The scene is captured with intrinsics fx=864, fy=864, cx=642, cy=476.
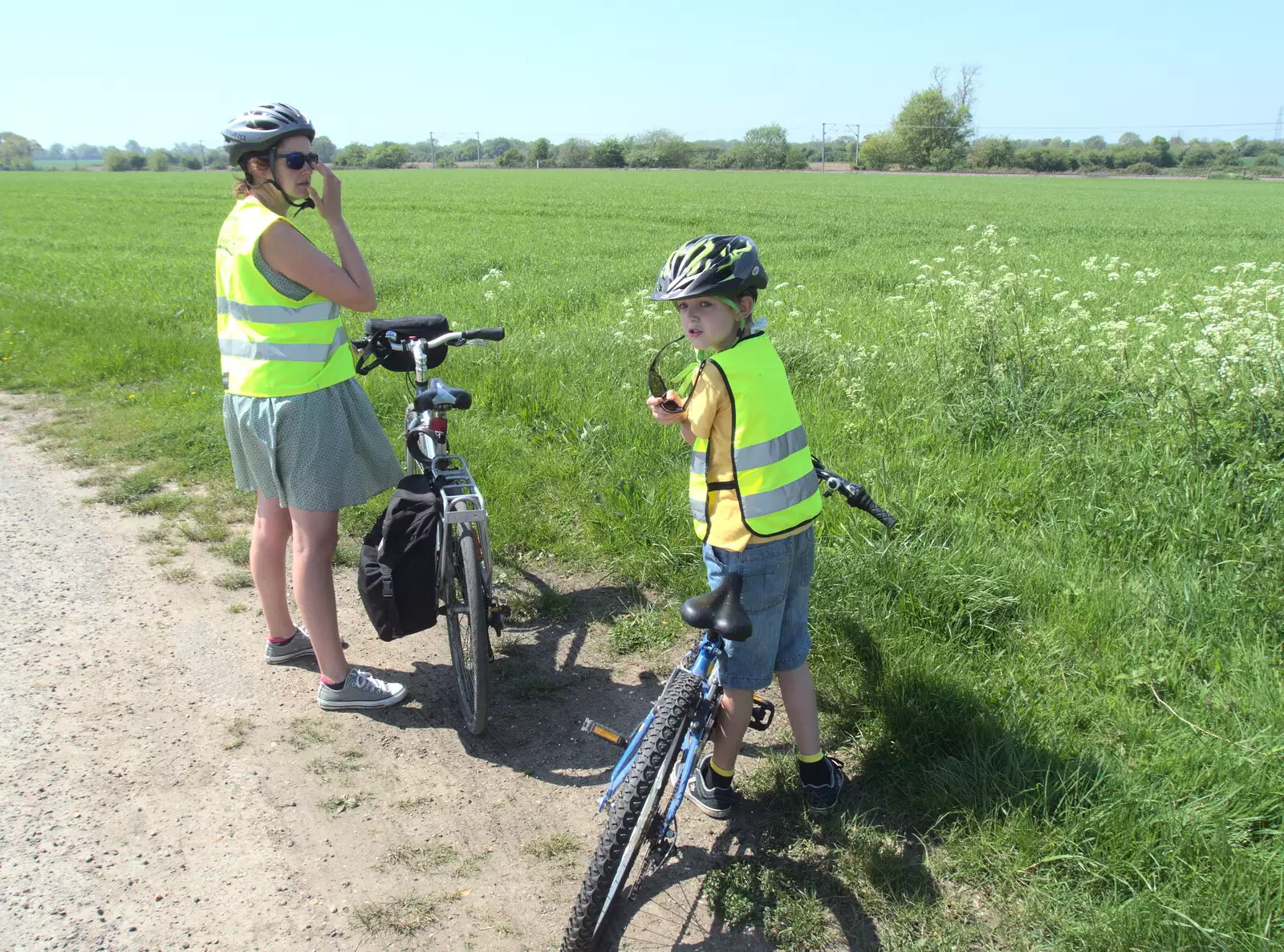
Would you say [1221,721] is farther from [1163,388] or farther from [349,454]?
[349,454]

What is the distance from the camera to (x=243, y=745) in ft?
10.9

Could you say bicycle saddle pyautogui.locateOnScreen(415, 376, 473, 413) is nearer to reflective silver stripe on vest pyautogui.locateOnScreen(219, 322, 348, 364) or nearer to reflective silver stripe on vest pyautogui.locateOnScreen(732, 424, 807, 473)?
reflective silver stripe on vest pyautogui.locateOnScreen(219, 322, 348, 364)

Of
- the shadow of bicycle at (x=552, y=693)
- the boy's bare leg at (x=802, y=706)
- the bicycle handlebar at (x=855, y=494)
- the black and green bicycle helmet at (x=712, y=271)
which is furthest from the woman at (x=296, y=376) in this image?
the bicycle handlebar at (x=855, y=494)

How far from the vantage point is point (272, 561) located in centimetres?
368

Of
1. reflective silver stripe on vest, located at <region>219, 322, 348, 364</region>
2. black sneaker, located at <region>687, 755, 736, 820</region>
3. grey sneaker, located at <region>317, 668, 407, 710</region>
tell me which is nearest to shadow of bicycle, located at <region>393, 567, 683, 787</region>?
grey sneaker, located at <region>317, 668, 407, 710</region>

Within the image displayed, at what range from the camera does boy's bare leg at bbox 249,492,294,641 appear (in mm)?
3559

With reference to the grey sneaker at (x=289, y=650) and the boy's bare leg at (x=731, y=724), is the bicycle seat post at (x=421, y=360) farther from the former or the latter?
the boy's bare leg at (x=731, y=724)

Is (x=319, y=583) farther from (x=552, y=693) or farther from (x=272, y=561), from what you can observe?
(x=552, y=693)

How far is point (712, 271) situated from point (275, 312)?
5.58ft

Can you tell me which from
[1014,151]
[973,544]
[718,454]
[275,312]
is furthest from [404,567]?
[1014,151]

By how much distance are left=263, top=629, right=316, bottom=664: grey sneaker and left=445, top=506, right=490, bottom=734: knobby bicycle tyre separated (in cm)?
76

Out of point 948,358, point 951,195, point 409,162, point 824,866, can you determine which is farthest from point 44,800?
point 409,162

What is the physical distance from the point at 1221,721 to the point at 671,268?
96.5 inches

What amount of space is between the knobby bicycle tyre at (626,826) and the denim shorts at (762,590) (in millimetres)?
312
